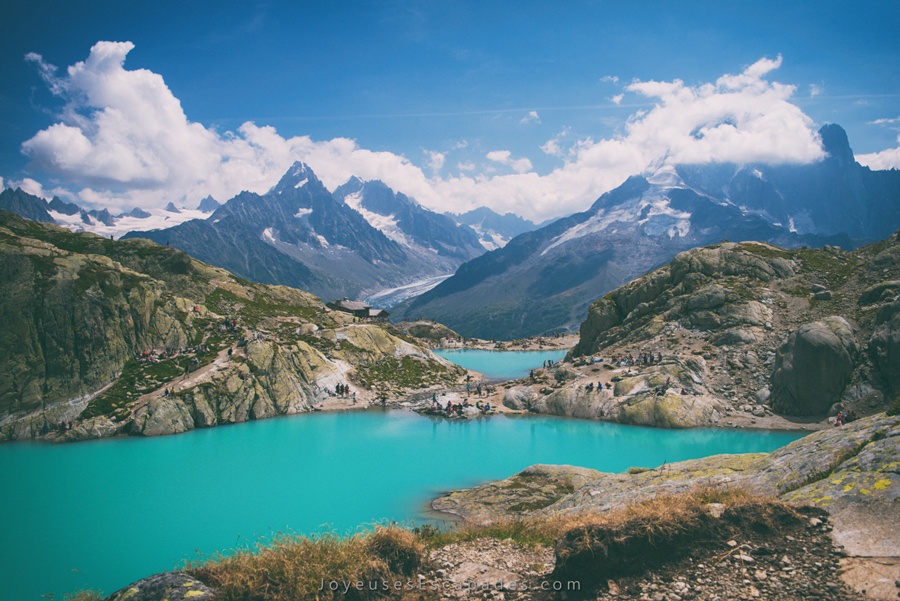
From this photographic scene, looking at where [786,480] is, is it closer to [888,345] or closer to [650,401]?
[650,401]

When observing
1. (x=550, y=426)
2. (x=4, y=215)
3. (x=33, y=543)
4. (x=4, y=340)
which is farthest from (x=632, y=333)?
(x=4, y=215)

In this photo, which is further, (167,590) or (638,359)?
(638,359)

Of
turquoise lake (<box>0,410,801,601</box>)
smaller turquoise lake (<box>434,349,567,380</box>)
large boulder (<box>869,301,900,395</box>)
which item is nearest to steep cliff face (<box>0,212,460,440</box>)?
turquoise lake (<box>0,410,801,601</box>)

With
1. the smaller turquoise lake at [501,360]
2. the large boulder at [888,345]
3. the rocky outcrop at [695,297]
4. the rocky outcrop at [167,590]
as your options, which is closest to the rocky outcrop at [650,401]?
the rocky outcrop at [695,297]

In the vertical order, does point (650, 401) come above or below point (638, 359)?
below

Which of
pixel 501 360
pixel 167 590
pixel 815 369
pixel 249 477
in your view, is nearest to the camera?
pixel 167 590

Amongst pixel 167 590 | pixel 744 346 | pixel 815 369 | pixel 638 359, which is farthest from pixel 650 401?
pixel 167 590

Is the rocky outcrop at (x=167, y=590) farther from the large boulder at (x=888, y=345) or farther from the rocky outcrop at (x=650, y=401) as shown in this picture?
the large boulder at (x=888, y=345)

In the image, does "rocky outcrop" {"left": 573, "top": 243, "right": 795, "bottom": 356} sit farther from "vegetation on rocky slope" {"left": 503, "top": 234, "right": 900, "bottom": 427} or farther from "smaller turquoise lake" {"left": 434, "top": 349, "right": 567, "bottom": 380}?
"smaller turquoise lake" {"left": 434, "top": 349, "right": 567, "bottom": 380}

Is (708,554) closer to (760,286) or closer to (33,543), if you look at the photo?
(33,543)
